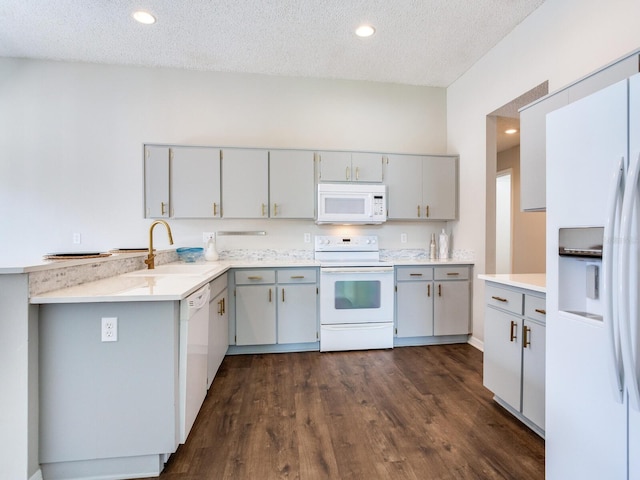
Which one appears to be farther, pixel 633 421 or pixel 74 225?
pixel 74 225

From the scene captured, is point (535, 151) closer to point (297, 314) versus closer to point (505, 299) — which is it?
point (505, 299)

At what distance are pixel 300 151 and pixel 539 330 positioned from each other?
8.41 feet

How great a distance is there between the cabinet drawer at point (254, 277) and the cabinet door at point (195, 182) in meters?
0.70

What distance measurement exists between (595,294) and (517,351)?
2.64ft

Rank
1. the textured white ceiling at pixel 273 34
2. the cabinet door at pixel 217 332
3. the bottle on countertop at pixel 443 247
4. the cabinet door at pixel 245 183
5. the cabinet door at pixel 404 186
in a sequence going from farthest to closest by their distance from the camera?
1. the bottle on countertop at pixel 443 247
2. the cabinet door at pixel 404 186
3. the cabinet door at pixel 245 183
4. the textured white ceiling at pixel 273 34
5. the cabinet door at pixel 217 332

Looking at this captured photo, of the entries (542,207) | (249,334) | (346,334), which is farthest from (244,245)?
(542,207)

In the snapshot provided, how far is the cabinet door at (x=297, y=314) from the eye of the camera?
2996 millimetres

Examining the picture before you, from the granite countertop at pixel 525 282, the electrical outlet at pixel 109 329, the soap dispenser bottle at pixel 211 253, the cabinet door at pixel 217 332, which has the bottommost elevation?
the cabinet door at pixel 217 332

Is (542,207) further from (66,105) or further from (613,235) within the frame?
(66,105)

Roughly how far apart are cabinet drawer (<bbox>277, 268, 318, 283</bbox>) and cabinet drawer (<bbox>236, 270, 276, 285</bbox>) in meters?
0.08

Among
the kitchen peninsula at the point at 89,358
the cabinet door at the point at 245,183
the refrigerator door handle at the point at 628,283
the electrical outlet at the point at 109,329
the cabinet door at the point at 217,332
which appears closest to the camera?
the refrigerator door handle at the point at 628,283

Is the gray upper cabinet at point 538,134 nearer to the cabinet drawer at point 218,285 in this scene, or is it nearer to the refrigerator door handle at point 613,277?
the refrigerator door handle at point 613,277

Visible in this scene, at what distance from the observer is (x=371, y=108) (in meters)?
3.65

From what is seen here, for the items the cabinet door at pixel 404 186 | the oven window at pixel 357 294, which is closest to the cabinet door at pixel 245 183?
the oven window at pixel 357 294
